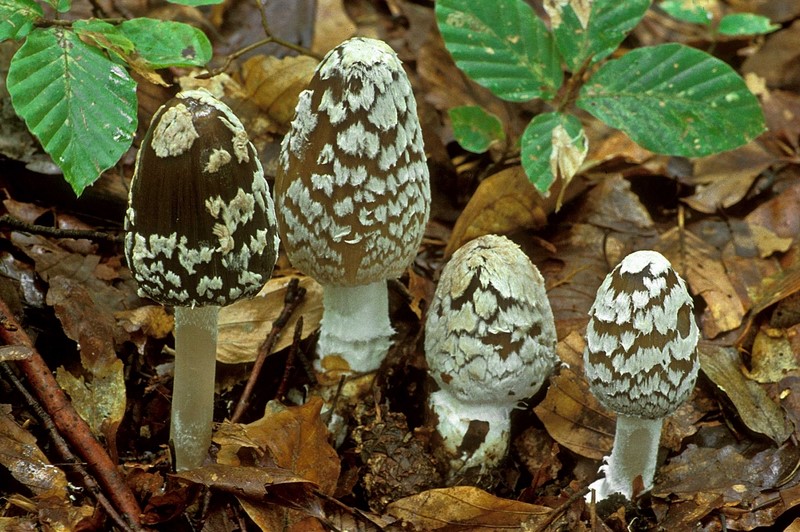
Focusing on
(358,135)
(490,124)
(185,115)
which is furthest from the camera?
(490,124)

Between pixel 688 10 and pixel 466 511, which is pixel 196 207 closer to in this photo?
pixel 466 511

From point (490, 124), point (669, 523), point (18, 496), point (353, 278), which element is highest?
point (490, 124)

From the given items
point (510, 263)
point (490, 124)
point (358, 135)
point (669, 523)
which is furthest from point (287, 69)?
point (669, 523)

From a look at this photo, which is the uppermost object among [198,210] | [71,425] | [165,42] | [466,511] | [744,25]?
[165,42]

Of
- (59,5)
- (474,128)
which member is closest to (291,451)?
(59,5)

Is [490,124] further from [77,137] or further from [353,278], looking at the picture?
[77,137]

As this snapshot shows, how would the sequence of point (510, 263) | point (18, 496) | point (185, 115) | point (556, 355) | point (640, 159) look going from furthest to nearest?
point (640, 159)
point (556, 355)
point (510, 263)
point (18, 496)
point (185, 115)
